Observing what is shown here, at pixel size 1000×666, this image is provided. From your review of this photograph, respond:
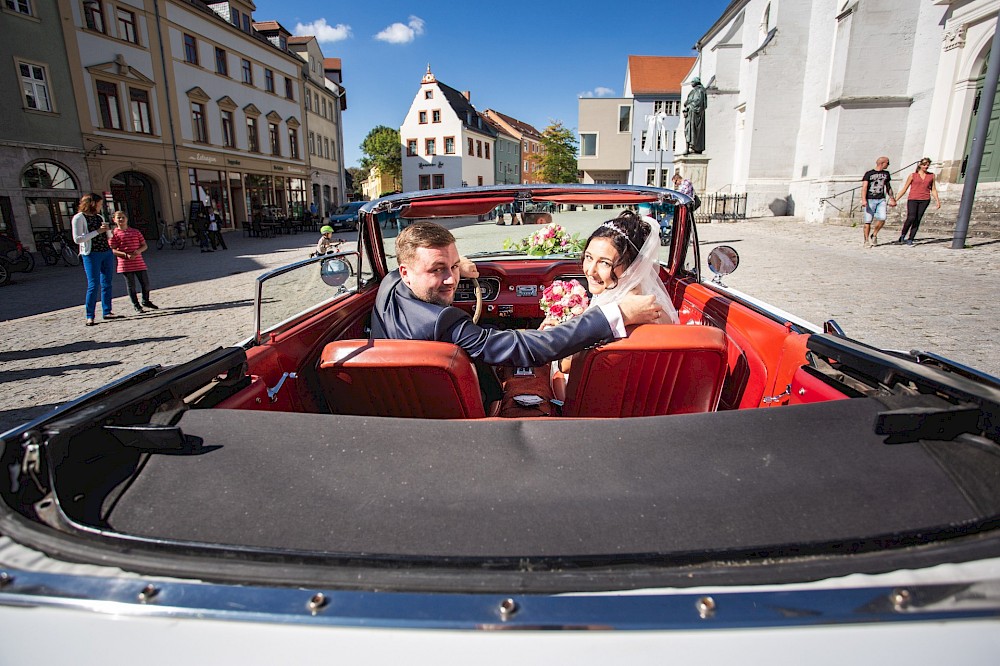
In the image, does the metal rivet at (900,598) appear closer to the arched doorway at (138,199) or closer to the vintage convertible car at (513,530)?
the vintage convertible car at (513,530)

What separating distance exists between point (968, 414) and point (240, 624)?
142 centimetres

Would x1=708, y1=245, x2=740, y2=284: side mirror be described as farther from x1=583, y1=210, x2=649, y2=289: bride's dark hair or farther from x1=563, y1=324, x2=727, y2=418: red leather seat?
x1=563, y1=324, x2=727, y2=418: red leather seat

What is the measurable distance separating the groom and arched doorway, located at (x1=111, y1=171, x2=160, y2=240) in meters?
24.7

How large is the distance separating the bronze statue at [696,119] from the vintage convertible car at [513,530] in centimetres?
2424

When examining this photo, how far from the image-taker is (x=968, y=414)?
1072 mm

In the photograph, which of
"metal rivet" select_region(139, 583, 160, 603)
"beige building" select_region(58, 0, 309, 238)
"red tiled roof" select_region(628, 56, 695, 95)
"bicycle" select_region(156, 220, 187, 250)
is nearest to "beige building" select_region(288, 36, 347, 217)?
"beige building" select_region(58, 0, 309, 238)

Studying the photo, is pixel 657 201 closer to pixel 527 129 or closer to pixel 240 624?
pixel 240 624

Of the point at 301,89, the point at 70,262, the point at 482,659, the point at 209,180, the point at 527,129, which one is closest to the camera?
the point at 482,659

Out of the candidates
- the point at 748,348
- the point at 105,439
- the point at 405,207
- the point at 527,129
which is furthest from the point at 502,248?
the point at 527,129

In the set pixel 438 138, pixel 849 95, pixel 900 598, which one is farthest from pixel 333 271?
pixel 438 138

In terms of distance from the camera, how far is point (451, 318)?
6.79 feet

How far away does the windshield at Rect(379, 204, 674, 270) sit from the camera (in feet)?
11.2

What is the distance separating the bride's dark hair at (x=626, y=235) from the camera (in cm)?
244

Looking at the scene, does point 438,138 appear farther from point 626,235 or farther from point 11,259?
point 626,235
